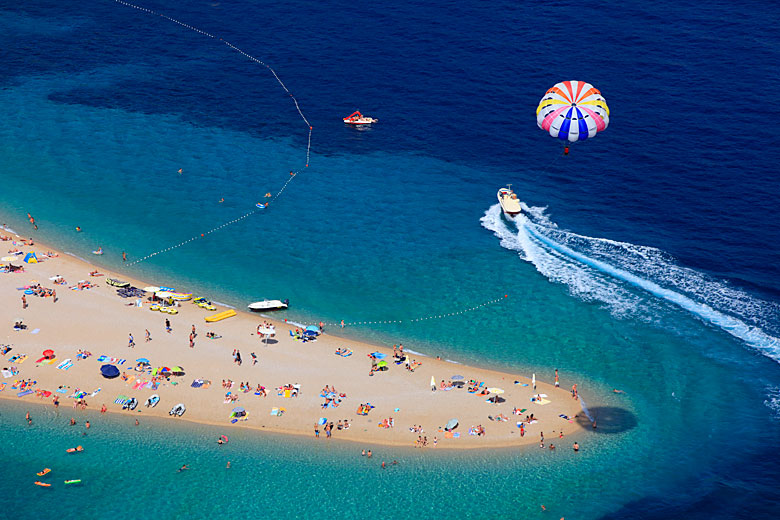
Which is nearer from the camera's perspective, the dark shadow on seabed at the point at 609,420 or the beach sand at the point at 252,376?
the beach sand at the point at 252,376

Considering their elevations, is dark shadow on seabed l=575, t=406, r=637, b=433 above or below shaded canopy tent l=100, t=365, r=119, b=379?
above

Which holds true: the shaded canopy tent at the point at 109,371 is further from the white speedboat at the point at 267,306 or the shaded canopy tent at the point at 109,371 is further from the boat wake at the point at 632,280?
the boat wake at the point at 632,280

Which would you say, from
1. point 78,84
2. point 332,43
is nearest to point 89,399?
point 78,84

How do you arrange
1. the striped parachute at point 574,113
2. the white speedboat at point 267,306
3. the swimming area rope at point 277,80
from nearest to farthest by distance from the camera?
1. the striped parachute at point 574,113
2. the white speedboat at point 267,306
3. the swimming area rope at point 277,80

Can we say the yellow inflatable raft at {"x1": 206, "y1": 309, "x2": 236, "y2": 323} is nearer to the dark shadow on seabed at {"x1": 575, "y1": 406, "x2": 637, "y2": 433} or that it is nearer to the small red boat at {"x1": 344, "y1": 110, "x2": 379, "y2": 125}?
the dark shadow on seabed at {"x1": 575, "y1": 406, "x2": 637, "y2": 433}

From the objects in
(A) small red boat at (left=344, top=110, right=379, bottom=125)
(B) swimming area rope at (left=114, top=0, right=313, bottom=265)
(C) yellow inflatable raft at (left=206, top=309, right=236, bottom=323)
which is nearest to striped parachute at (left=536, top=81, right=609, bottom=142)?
(C) yellow inflatable raft at (left=206, top=309, right=236, bottom=323)

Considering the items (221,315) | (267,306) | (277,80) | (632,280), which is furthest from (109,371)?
(277,80)

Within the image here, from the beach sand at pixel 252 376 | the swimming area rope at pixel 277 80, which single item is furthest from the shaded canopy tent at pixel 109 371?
the swimming area rope at pixel 277 80
